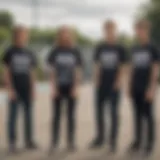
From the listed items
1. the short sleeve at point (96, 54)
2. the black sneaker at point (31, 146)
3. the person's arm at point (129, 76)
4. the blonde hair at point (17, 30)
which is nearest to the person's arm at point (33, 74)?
the blonde hair at point (17, 30)

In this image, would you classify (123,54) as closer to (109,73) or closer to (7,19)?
(109,73)

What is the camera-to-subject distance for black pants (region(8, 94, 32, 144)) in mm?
5246

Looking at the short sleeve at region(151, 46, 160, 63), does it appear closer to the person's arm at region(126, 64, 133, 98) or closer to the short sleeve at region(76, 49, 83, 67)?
the person's arm at region(126, 64, 133, 98)

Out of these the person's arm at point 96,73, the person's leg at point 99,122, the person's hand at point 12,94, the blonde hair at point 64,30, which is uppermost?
the blonde hair at point 64,30

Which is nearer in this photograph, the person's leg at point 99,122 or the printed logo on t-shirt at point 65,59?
the printed logo on t-shirt at point 65,59

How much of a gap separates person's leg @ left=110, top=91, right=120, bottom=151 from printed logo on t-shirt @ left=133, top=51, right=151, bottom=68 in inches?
14.7

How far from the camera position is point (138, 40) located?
509 centimetres

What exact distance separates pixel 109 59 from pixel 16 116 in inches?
44.3

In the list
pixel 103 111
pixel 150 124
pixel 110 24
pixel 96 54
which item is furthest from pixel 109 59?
pixel 150 124

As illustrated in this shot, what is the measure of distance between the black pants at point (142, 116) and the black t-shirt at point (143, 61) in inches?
6.3

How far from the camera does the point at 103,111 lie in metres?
5.29

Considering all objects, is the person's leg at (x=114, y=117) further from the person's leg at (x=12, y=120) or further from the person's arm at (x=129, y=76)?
the person's leg at (x=12, y=120)

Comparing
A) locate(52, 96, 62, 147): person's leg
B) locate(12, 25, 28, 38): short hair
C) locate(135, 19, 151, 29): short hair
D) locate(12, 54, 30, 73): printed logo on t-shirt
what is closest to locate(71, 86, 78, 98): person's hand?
locate(52, 96, 62, 147): person's leg

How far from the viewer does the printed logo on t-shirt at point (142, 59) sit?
16.5 feet
